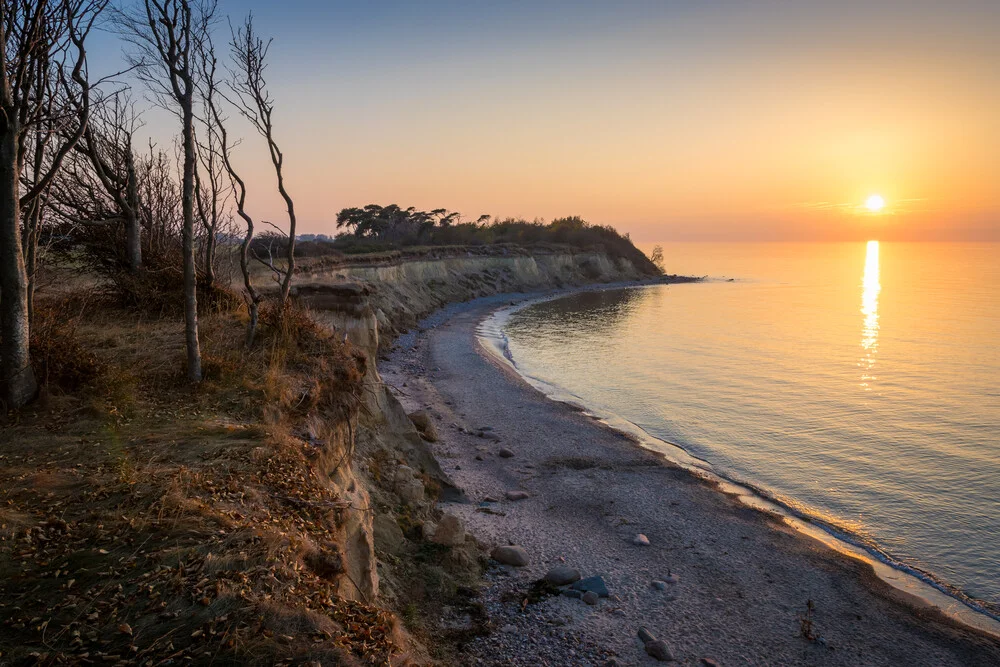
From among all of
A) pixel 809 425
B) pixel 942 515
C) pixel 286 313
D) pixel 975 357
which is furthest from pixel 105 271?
pixel 975 357

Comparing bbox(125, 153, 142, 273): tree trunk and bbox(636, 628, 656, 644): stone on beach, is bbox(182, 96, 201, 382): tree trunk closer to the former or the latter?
bbox(125, 153, 142, 273): tree trunk

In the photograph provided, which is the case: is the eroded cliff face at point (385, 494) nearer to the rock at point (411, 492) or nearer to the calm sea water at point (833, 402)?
→ the rock at point (411, 492)

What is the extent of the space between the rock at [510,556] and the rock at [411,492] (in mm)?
1953

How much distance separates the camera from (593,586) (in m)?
9.62

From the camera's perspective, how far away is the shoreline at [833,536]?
10148 millimetres

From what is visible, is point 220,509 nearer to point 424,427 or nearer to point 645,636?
point 645,636

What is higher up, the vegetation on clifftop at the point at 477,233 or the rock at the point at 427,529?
the vegetation on clifftop at the point at 477,233

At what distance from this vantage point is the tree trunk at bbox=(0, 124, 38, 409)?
25.0 ft

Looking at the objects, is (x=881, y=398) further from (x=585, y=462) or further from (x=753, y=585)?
(x=753, y=585)

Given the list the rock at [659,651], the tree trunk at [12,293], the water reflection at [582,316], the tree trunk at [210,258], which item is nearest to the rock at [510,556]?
the rock at [659,651]

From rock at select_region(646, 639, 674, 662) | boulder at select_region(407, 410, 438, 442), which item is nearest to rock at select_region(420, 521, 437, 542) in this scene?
rock at select_region(646, 639, 674, 662)

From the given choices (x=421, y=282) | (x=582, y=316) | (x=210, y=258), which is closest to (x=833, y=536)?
(x=210, y=258)

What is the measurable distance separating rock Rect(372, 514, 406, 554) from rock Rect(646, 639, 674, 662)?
4.21 metres

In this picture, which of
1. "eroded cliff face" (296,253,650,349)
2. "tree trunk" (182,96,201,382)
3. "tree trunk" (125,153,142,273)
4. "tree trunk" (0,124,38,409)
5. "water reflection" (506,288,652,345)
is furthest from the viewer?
"water reflection" (506,288,652,345)
